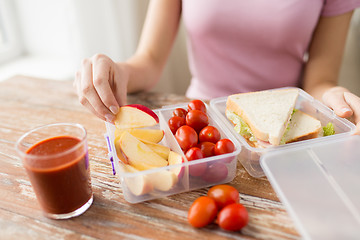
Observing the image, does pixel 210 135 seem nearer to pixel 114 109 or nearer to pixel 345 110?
pixel 114 109

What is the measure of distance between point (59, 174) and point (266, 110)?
58 centimetres

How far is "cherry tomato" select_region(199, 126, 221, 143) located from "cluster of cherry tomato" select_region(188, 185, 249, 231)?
159mm

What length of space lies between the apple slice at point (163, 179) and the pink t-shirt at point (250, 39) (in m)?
0.78

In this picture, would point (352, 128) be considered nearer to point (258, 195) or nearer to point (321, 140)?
point (321, 140)

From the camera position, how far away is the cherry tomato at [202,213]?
560 mm

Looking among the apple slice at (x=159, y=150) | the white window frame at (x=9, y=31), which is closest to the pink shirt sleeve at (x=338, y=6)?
the apple slice at (x=159, y=150)

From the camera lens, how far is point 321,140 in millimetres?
715

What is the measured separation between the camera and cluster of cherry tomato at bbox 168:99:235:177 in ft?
2.16

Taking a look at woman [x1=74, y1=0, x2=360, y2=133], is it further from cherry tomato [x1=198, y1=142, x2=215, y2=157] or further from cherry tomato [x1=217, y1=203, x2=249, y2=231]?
cherry tomato [x1=217, y1=203, x2=249, y2=231]

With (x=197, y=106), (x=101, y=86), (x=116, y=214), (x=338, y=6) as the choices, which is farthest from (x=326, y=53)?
(x=116, y=214)

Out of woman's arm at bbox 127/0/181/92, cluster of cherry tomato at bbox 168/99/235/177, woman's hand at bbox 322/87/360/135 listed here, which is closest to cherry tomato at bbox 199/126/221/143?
cluster of cherry tomato at bbox 168/99/235/177

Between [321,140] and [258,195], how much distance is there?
21cm

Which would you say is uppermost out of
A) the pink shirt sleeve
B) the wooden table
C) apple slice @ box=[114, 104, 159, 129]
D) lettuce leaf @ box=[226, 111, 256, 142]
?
the pink shirt sleeve

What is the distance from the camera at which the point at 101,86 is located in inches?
31.6
